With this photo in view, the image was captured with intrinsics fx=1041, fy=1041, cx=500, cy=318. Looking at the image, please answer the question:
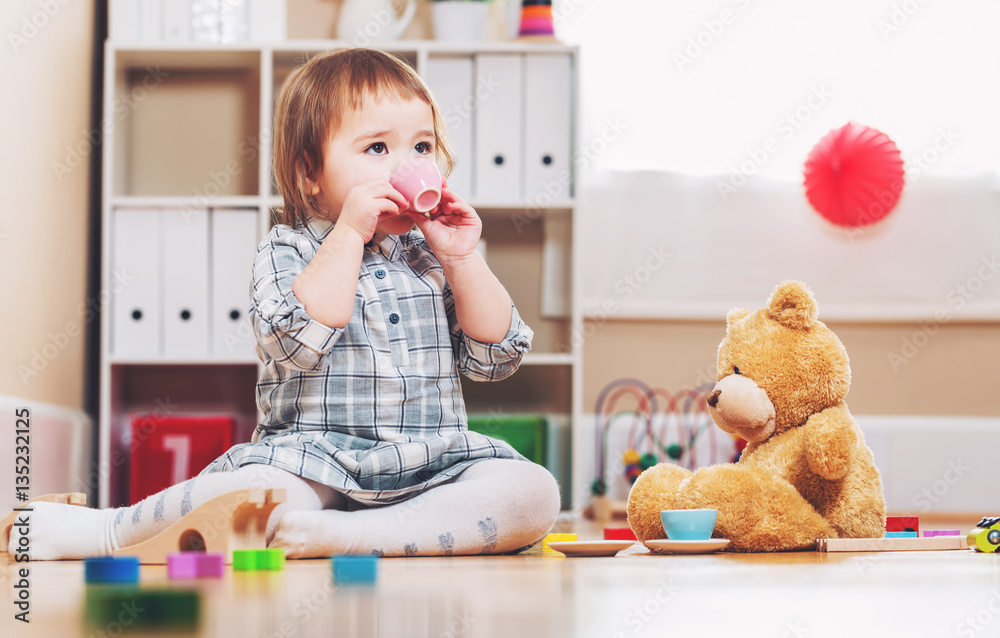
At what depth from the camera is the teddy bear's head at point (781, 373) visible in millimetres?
1065

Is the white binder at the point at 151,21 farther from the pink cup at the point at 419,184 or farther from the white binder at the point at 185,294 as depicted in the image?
the pink cup at the point at 419,184

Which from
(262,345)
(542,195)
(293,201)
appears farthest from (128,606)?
(542,195)

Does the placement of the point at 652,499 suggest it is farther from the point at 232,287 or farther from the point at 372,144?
the point at 232,287

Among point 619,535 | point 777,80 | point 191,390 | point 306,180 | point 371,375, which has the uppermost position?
point 777,80

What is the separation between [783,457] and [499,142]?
50.2 inches

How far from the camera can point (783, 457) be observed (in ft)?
3.47

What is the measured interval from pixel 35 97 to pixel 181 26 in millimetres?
542

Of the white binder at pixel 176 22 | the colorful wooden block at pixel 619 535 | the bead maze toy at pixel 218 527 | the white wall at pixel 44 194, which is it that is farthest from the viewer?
the white binder at pixel 176 22

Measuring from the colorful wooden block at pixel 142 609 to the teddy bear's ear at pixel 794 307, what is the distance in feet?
2.29

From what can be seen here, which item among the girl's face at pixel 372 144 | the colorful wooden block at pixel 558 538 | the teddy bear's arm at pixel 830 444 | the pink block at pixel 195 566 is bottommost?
the colorful wooden block at pixel 558 538

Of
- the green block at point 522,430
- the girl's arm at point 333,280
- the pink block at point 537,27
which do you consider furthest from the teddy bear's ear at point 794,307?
the pink block at point 537,27

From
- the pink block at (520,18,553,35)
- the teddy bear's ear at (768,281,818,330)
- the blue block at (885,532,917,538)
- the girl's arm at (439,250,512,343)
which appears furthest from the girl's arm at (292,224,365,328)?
the pink block at (520,18,553,35)

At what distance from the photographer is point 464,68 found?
221 centimetres

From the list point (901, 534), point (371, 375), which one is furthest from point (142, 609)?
point (901, 534)
